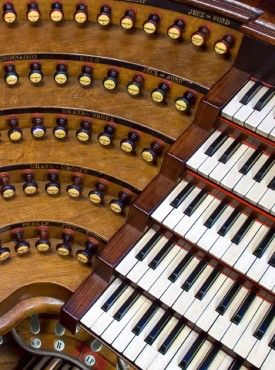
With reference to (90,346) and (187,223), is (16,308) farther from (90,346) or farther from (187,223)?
(187,223)

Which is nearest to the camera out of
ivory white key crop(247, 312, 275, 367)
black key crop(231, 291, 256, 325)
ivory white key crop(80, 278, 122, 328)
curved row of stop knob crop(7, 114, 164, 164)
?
ivory white key crop(247, 312, 275, 367)

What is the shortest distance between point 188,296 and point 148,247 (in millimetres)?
363

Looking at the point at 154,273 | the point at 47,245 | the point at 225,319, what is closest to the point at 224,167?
the point at 154,273

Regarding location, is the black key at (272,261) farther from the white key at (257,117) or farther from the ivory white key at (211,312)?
the white key at (257,117)

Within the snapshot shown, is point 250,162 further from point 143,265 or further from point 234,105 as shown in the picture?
point 143,265

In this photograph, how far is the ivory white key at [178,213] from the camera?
9.53 feet

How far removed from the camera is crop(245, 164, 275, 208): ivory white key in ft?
9.16

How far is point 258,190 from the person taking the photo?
2.82 m

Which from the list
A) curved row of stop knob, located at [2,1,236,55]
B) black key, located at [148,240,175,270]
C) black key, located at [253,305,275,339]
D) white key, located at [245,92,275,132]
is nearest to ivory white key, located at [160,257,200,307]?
black key, located at [148,240,175,270]

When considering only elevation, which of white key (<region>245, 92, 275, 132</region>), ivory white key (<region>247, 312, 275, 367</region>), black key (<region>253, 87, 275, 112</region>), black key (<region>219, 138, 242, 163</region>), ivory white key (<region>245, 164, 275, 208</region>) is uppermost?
black key (<region>253, 87, 275, 112</region>)

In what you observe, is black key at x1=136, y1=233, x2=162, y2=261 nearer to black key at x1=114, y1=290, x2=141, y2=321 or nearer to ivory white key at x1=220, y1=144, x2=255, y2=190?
black key at x1=114, y1=290, x2=141, y2=321

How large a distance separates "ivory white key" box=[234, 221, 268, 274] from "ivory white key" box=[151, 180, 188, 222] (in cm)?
46

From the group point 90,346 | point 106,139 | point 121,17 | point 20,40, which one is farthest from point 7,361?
point 121,17

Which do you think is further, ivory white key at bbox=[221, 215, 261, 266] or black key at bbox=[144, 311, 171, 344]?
black key at bbox=[144, 311, 171, 344]
